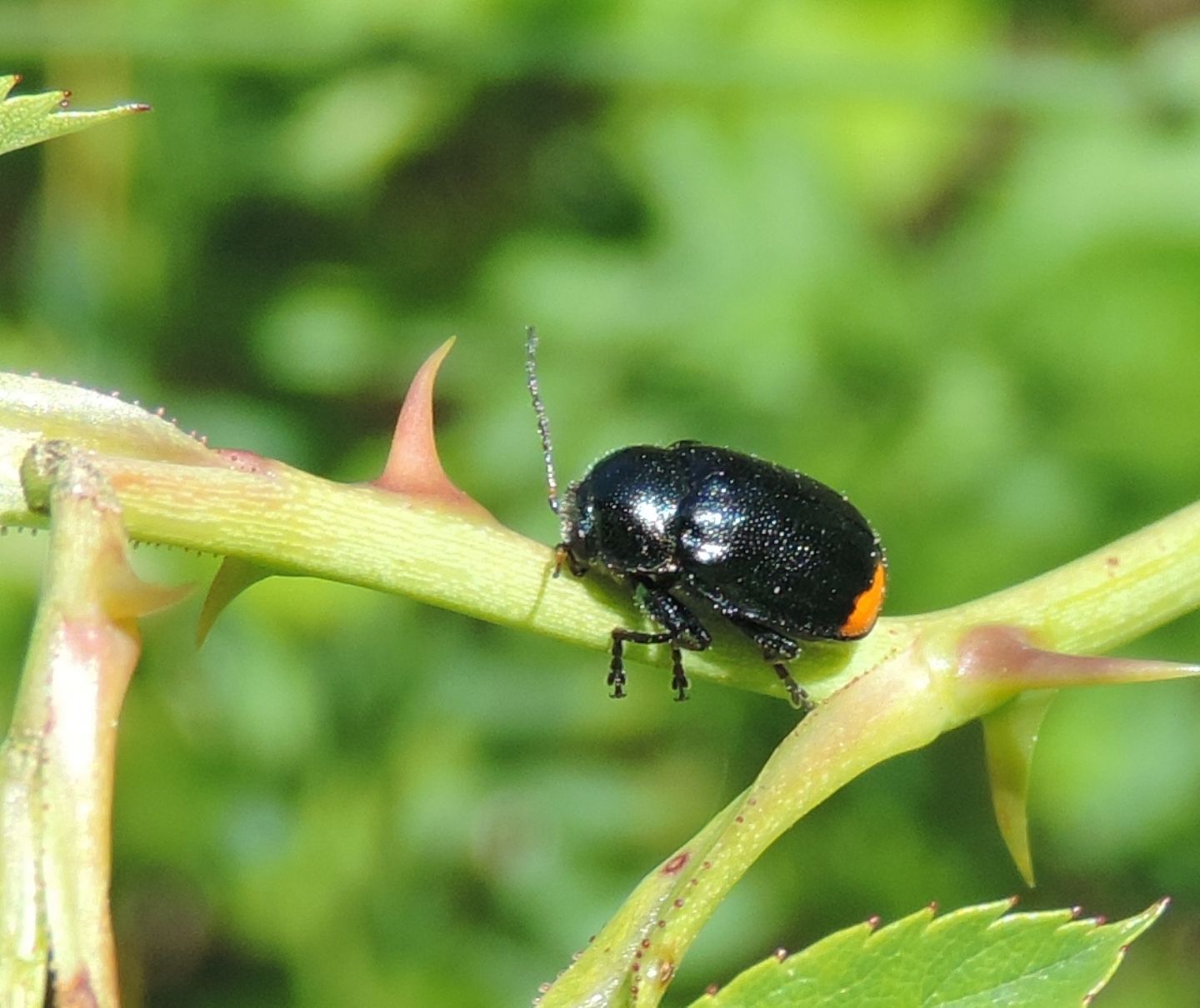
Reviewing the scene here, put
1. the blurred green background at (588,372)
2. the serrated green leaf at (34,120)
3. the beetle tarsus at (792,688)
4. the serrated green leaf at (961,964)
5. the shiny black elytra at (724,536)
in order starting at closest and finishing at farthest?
the serrated green leaf at (961,964) < the serrated green leaf at (34,120) < the beetle tarsus at (792,688) < the shiny black elytra at (724,536) < the blurred green background at (588,372)

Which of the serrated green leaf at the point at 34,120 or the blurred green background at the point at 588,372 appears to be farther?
the blurred green background at the point at 588,372

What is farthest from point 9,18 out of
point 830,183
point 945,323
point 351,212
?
point 945,323

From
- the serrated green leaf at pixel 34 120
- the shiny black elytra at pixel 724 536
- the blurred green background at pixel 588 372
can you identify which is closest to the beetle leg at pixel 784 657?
the shiny black elytra at pixel 724 536

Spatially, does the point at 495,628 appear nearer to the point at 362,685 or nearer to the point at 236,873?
the point at 362,685

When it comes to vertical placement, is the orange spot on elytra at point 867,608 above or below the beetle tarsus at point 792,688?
above

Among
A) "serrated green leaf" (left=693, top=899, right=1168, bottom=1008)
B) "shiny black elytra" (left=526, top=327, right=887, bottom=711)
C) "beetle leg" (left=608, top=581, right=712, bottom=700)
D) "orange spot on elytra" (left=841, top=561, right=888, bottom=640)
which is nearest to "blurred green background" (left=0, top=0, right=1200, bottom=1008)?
"shiny black elytra" (left=526, top=327, right=887, bottom=711)

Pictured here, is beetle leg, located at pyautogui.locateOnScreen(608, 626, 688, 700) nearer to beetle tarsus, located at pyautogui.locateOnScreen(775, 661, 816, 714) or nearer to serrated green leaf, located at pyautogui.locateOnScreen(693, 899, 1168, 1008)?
beetle tarsus, located at pyautogui.locateOnScreen(775, 661, 816, 714)

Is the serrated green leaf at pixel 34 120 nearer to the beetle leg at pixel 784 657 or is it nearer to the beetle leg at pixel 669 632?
the beetle leg at pixel 669 632

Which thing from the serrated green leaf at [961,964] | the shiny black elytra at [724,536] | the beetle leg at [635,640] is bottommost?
the serrated green leaf at [961,964]
